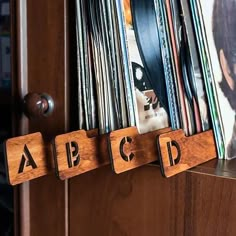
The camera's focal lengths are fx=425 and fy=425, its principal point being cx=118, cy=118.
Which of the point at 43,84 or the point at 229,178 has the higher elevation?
the point at 43,84

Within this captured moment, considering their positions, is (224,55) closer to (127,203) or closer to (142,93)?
(142,93)

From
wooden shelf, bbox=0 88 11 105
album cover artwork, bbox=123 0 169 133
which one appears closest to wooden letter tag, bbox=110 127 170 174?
album cover artwork, bbox=123 0 169 133

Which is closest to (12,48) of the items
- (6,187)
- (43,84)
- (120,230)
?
(43,84)

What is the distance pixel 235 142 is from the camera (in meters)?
0.68

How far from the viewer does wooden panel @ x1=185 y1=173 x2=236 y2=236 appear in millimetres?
568

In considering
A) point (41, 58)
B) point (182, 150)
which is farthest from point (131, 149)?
point (41, 58)

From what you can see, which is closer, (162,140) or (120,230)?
(162,140)

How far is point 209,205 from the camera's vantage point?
59cm

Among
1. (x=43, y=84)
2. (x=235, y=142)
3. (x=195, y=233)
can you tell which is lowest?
(x=195, y=233)

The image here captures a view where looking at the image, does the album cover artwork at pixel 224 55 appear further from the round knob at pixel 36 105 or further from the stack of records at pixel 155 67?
the round knob at pixel 36 105

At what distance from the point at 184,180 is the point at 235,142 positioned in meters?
0.13

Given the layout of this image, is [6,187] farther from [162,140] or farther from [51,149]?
[162,140]

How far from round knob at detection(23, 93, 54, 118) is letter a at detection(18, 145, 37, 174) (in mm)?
74

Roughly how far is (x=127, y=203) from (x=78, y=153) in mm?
127
